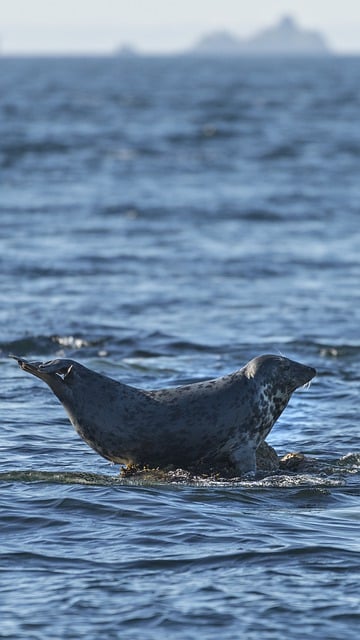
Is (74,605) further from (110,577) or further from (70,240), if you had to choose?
(70,240)

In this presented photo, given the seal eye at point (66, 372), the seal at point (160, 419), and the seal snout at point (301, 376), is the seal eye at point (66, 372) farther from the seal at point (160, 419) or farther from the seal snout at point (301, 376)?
Result: the seal snout at point (301, 376)

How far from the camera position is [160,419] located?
10.4m

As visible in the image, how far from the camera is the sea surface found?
26.6ft

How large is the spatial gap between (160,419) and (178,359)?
542 centimetres

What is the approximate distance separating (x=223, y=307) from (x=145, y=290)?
1.51 m

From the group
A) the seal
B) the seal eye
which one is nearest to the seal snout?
the seal

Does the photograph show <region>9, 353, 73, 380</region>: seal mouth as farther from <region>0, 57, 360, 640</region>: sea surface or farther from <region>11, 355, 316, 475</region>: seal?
<region>0, 57, 360, 640</region>: sea surface

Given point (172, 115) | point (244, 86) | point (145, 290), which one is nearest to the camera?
point (145, 290)

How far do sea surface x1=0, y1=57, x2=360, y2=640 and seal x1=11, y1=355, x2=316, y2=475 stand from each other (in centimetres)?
27

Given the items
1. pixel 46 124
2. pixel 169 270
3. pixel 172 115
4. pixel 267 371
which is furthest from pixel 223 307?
pixel 172 115

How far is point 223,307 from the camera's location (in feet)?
64.5

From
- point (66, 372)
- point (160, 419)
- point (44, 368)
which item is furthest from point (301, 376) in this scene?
point (44, 368)

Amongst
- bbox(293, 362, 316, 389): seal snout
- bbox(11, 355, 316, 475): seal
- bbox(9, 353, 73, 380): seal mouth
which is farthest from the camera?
bbox(293, 362, 316, 389): seal snout

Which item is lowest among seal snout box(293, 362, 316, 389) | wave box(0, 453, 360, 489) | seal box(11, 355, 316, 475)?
wave box(0, 453, 360, 489)
